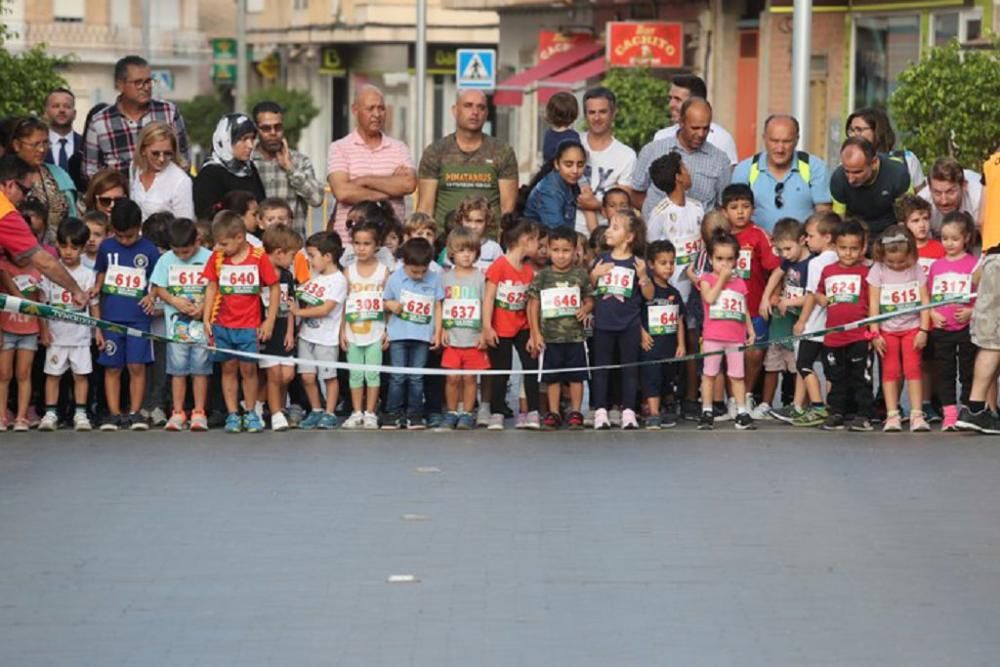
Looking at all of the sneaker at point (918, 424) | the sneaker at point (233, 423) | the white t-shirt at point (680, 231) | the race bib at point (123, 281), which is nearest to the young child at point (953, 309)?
the sneaker at point (918, 424)

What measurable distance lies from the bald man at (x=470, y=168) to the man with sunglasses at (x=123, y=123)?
1.81m

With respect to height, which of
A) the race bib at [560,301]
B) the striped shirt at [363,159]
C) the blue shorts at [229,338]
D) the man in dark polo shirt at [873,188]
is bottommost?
the blue shorts at [229,338]

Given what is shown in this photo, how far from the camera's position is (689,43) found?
4384 centimetres

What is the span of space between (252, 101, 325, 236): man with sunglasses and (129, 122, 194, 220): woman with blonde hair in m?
0.60

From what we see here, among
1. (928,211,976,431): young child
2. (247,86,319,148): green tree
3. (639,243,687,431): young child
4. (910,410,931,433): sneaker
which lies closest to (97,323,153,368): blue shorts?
(639,243,687,431): young child

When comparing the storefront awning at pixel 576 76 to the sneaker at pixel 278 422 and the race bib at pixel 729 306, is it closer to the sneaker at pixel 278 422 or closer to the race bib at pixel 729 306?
the race bib at pixel 729 306

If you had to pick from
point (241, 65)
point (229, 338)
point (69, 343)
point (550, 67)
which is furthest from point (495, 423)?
point (241, 65)

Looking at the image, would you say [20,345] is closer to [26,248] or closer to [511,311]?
[26,248]

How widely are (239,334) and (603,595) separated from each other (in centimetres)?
569

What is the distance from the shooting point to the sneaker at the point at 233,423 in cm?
1496

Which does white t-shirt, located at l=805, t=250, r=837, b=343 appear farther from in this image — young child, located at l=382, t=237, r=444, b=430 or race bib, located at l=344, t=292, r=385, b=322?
race bib, located at l=344, t=292, r=385, b=322

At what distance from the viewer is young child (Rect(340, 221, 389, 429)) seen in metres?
15.1

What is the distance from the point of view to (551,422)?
15109 millimetres

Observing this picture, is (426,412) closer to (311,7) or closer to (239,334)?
(239,334)
